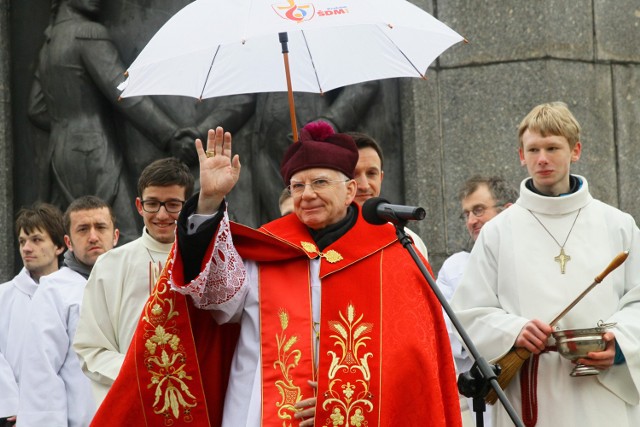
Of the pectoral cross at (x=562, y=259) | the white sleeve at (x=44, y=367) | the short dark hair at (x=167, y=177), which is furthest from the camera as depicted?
the white sleeve at (x=44, y=367)

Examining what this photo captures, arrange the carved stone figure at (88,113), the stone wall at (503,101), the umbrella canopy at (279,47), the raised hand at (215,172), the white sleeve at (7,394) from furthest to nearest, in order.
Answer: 1. the carved stone figure at (88,113)
2. the stone wall at (503,101)
3. the white sleeve at (7,394)
4. the umbrella canopy at (279,47)
5. the raised hand at (215,172)

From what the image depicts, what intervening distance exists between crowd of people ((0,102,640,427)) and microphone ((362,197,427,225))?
42cm

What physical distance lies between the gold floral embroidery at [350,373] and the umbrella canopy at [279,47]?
126cm

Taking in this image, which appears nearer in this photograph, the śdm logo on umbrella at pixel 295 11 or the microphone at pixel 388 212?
the microphone at pixel 388 212

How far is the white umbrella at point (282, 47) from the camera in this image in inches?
236

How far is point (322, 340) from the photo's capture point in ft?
18.2

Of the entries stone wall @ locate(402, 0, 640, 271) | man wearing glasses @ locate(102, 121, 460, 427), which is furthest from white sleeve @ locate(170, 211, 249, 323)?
stone wall @ locate(402, 0, 640, 271)

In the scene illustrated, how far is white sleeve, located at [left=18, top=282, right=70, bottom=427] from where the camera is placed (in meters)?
7.13

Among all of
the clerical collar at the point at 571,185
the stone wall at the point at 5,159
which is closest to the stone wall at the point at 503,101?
the clerical collar at the point at 571,185

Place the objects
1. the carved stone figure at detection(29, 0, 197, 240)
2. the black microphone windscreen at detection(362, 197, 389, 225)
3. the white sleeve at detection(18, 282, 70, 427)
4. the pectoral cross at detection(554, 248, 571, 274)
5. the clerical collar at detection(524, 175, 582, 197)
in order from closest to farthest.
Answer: the black microphone windscreen at detection(362, 197, 389, 225)
the pectoral cross at detection(554, 248, 571, 274)
the clerical collar at detection(524, 175, 582, 197)
the white sleeve at detection(18, 282, 70, 427)
the carved stone figure at detection(29, 0, 197, 240)

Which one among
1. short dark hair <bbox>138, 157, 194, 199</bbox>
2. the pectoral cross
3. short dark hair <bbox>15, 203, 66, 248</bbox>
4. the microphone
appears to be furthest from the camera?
short dark hair <bbox>15, 203, 66, 248</bbox>

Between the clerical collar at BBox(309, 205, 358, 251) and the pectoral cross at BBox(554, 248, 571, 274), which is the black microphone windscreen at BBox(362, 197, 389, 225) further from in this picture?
the pectoral cross at BBox(554, 248, 571, 274)

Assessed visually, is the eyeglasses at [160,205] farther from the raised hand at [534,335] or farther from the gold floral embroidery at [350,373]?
the raised hand at [534,335]

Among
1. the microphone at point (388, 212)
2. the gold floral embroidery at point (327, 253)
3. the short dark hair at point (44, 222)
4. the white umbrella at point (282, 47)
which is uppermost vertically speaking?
the white umbrella at point (282, 47)
